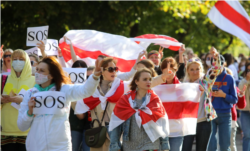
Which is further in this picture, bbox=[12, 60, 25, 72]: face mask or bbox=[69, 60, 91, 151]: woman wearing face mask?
bbox=[69, 60, 91, 151]: woman wearing face mask

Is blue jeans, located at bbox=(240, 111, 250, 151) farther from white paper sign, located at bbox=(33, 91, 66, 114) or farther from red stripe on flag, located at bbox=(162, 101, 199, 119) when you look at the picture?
white paper sign, located at bbox=(33, 91, 66, 114)

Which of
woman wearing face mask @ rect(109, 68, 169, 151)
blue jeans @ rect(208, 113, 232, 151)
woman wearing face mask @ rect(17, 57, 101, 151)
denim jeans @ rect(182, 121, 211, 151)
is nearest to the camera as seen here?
woman wearing face mask @ rect(17, 57, 101, 151)

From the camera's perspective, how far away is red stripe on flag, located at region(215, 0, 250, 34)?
9.13m

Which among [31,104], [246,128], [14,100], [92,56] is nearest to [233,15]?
[246,128]

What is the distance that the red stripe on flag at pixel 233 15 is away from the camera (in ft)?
30.0

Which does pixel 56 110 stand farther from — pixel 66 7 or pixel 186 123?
pixel 66 7

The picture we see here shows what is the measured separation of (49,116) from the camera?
4902mm

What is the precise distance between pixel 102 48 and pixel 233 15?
2936 millimetres

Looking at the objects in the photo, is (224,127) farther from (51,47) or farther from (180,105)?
(51,47)

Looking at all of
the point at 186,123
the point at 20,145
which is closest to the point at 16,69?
the point at 20,145

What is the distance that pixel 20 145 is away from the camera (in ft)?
21.2

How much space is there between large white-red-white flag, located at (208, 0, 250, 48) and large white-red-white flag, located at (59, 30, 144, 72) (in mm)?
1832

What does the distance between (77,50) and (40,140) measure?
5165mm

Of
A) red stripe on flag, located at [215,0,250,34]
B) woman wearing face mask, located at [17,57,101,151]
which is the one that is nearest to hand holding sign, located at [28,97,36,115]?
woman wearing face mask, located at [17,57,101,151]
